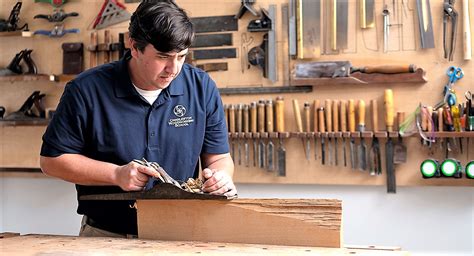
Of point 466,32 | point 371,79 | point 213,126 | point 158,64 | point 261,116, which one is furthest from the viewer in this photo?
point 261,116

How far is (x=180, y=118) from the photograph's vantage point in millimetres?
2660

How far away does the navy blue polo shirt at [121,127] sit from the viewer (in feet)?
8.38

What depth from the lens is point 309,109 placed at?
14.3 ft

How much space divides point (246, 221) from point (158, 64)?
66 cm

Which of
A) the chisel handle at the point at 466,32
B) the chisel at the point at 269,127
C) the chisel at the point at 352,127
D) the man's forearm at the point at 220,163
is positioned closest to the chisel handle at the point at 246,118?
the chisel at the point at 269,127

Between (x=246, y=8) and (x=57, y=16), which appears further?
(x=57, y=16)

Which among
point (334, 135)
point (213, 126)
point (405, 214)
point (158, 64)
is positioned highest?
point (158, 64)

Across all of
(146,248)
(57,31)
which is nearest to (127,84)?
(146,248)

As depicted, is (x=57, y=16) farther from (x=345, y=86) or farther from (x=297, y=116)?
(x=345, y=86)

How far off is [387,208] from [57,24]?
8.67ft

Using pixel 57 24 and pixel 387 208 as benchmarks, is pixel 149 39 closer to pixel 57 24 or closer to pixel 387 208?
pixel 387 208

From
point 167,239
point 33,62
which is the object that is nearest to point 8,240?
point 167,239

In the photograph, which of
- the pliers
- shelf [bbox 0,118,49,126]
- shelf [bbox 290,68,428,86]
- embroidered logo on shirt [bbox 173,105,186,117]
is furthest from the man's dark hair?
shelf [bbox 0,118,49,126]

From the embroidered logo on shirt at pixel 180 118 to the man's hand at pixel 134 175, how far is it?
37cm
